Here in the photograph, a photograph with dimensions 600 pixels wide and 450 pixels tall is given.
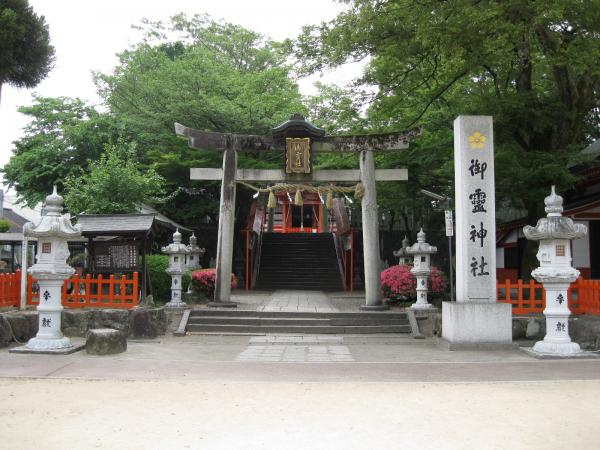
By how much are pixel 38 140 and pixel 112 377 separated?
18213mm

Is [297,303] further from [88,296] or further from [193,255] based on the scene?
[193,255]

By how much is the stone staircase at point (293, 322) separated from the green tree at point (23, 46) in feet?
31.2

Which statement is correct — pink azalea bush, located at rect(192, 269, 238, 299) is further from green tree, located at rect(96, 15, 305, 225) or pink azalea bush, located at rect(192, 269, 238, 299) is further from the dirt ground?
the dirt ground

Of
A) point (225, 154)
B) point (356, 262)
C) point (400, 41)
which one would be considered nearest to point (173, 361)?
A: point (225, 154)

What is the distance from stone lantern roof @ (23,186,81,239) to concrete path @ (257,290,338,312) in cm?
535

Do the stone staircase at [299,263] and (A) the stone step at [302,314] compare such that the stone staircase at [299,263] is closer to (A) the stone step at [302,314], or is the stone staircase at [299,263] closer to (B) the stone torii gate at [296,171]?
(B) the stone torii gate at [296,171]

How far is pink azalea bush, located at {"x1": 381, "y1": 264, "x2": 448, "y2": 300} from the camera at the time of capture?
46.3ft

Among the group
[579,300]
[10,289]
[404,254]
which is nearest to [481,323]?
[579,300]

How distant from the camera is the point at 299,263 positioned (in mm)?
23234

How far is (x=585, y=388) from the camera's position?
6.72m

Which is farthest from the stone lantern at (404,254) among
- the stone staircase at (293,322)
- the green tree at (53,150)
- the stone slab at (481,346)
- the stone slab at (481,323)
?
the green tree at (53,150)

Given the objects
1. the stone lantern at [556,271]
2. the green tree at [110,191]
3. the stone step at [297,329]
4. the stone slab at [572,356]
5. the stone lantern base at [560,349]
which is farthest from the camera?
the green tree at [110,191]

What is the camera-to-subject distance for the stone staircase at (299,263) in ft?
70.7

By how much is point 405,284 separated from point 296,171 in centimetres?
427
